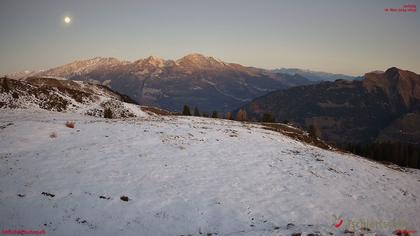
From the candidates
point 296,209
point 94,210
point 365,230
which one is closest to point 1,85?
point 94,210

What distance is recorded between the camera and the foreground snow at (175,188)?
16.8 meters

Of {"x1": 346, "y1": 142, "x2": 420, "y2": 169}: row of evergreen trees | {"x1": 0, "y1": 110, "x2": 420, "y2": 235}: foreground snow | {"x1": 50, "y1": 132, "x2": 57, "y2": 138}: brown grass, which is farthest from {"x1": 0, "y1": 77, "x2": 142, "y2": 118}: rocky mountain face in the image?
{"x1": 346, "y1": 142, "x2": 420, "y2": 169}: row of evergreen trees

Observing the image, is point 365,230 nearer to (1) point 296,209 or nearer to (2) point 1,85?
(1) point 296,209

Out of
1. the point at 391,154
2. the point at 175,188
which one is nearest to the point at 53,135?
the point at 175,188

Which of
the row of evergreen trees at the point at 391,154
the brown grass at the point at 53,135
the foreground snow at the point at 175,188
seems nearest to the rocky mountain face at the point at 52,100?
the foreground snow at the point at 175,188

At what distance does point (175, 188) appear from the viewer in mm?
21797

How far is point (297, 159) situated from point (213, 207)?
17111 millimetres

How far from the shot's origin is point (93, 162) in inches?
990

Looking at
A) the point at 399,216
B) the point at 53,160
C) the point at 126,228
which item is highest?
the point at 53,160

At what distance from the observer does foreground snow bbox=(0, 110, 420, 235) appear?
16.8 metres

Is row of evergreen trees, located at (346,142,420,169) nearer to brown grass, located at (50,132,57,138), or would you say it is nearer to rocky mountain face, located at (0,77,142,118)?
rocky mountain face, located at (0,77,142,118)

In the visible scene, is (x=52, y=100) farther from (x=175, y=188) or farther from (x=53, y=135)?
(x=175, y=188)

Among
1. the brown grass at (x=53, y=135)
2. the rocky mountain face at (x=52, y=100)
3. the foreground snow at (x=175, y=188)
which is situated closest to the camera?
the foreground snow at (x=175, y=188)

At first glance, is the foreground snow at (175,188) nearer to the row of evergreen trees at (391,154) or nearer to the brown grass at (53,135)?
the brown grass at (53,135)
